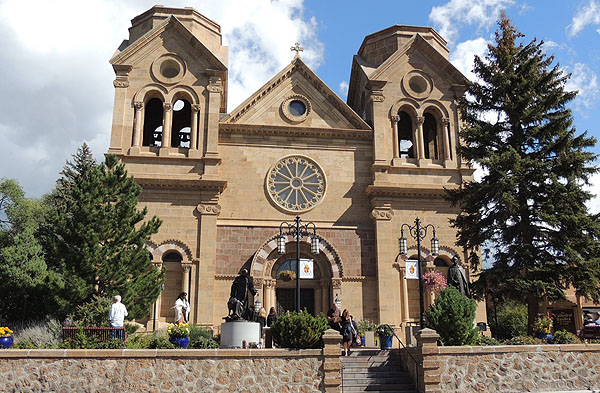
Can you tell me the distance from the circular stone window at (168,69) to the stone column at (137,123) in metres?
1.90

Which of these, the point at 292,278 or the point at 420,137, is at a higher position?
the point at 420,137

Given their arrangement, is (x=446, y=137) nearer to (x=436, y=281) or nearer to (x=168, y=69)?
(x=436, y=281)

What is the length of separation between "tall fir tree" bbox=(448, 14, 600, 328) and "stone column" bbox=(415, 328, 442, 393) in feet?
20.2

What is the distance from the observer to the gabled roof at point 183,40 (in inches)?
1167

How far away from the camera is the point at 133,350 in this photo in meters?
15.8

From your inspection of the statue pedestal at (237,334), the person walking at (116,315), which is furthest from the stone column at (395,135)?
the person walking at (116,315)

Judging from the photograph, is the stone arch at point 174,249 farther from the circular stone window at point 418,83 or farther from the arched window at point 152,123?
the circular stone window at point 418,83

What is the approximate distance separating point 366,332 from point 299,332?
27.4ft

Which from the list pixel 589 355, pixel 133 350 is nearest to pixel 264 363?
pixel 133 350

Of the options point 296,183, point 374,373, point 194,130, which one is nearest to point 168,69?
point 194,130

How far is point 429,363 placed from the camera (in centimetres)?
1608

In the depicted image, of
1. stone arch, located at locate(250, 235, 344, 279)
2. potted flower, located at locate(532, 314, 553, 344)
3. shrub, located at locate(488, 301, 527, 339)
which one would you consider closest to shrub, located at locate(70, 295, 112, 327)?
stone arch, located at locate(250, 235, 344, 279)

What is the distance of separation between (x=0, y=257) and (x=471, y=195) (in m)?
24.9

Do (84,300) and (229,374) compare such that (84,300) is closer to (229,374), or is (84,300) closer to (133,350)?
(133,350)
